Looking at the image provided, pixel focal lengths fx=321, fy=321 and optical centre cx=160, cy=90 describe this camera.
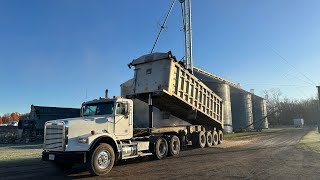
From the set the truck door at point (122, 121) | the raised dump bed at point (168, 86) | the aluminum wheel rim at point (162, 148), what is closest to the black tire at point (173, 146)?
the aluminum wheel rim at point (162, 148)

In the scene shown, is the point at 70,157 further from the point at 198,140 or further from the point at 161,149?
the point at 198,140

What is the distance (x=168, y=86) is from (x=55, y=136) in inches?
251

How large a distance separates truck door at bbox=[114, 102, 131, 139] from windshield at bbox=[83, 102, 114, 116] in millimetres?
297

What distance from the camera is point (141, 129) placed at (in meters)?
14.8

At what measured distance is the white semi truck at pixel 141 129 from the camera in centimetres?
1095

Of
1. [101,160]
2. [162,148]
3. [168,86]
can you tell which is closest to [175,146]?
[162,148]

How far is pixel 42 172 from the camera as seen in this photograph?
11727 mm

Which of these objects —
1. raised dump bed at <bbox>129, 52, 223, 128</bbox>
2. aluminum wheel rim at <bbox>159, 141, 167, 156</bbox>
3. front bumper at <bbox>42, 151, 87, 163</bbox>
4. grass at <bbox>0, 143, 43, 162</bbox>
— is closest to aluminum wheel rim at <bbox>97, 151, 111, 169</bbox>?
front bumper at <bbox>42, 151, 87, 163</bbox>

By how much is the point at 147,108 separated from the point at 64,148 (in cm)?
697

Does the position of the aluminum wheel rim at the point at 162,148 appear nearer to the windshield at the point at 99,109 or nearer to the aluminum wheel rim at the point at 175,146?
the aluminum wheel rim at the point at 175,146

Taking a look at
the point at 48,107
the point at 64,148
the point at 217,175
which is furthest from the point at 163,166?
the point at 48,107

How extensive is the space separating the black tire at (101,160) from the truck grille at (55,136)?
1.09m

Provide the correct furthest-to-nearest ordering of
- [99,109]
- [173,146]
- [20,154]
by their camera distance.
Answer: [20,154]
[173,146]
[99,109]

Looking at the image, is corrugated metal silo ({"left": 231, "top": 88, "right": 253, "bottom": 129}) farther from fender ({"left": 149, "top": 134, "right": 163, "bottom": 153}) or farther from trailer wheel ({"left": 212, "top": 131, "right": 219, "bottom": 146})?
fender ({"left": 149, "top": 134, "right": 163, "bottom": 153})
